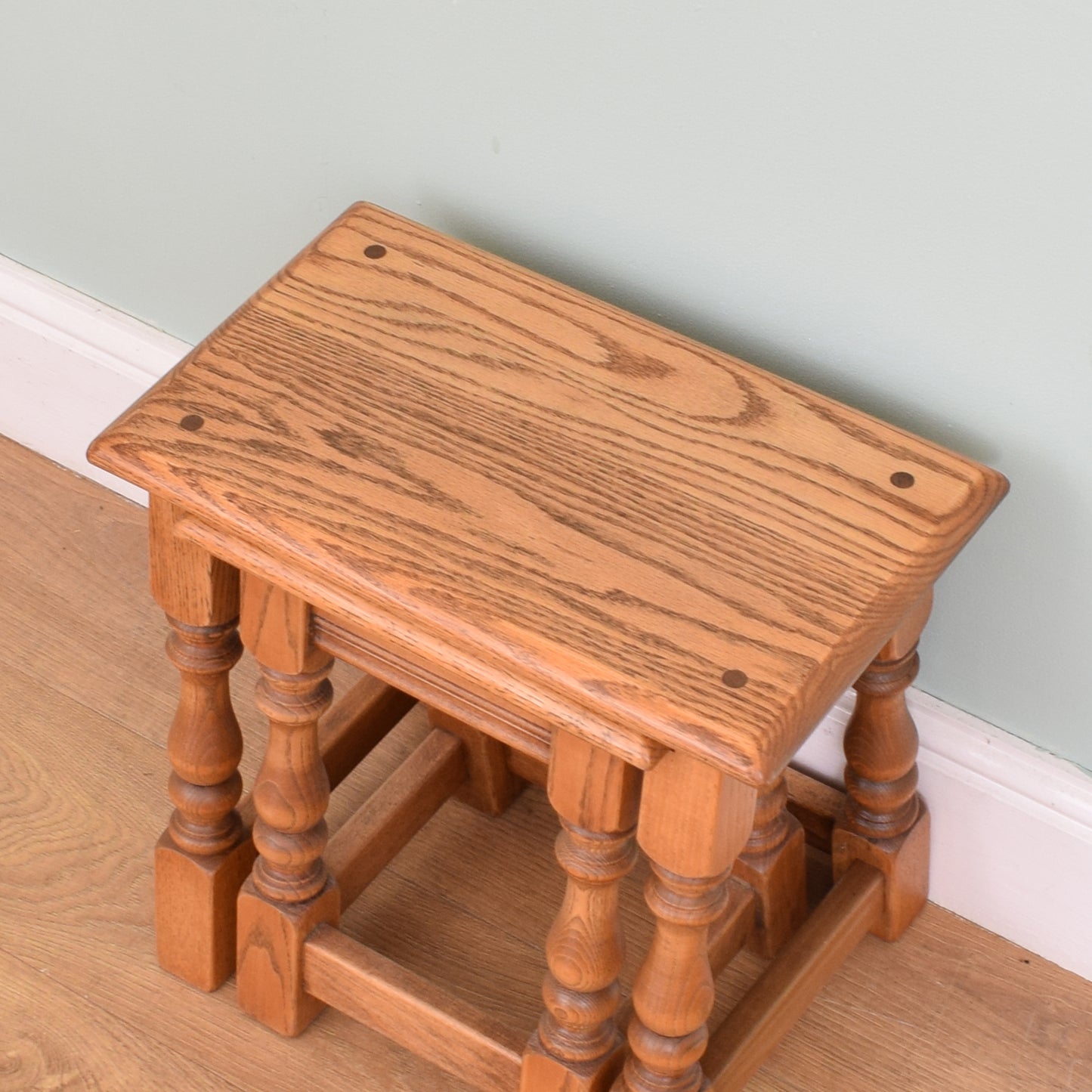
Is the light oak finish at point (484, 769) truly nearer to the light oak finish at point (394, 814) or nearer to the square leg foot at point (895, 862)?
the light oak finish at point (394, 814)

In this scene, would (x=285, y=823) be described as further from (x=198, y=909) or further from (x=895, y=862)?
(x=895, y=862)

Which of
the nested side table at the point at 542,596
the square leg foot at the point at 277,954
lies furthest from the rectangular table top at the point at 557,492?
the square leg foot at the point at 277,954

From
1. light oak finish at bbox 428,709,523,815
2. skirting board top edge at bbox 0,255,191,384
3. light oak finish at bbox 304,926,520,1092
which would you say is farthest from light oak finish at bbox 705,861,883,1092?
skirting board top edge at bbox 0,255,191,384

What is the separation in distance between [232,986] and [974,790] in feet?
2.08

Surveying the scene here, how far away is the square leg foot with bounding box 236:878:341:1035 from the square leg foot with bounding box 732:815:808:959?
1.09 feet

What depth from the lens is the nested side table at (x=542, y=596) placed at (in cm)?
105

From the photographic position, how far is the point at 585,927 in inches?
46.3

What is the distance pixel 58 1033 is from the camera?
140cm

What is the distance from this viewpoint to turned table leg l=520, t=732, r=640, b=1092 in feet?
3.58

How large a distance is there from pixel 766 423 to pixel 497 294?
227 mm

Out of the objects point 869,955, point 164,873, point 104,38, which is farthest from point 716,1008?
point 104,38

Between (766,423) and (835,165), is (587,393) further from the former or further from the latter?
(835,165)

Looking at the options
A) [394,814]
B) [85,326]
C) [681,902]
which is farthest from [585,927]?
[85,326]

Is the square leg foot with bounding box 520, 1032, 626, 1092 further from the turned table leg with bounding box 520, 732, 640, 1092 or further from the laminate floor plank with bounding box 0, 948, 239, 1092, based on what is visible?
the laminate floor plank with bounding box 0, 948, 239, 1092
